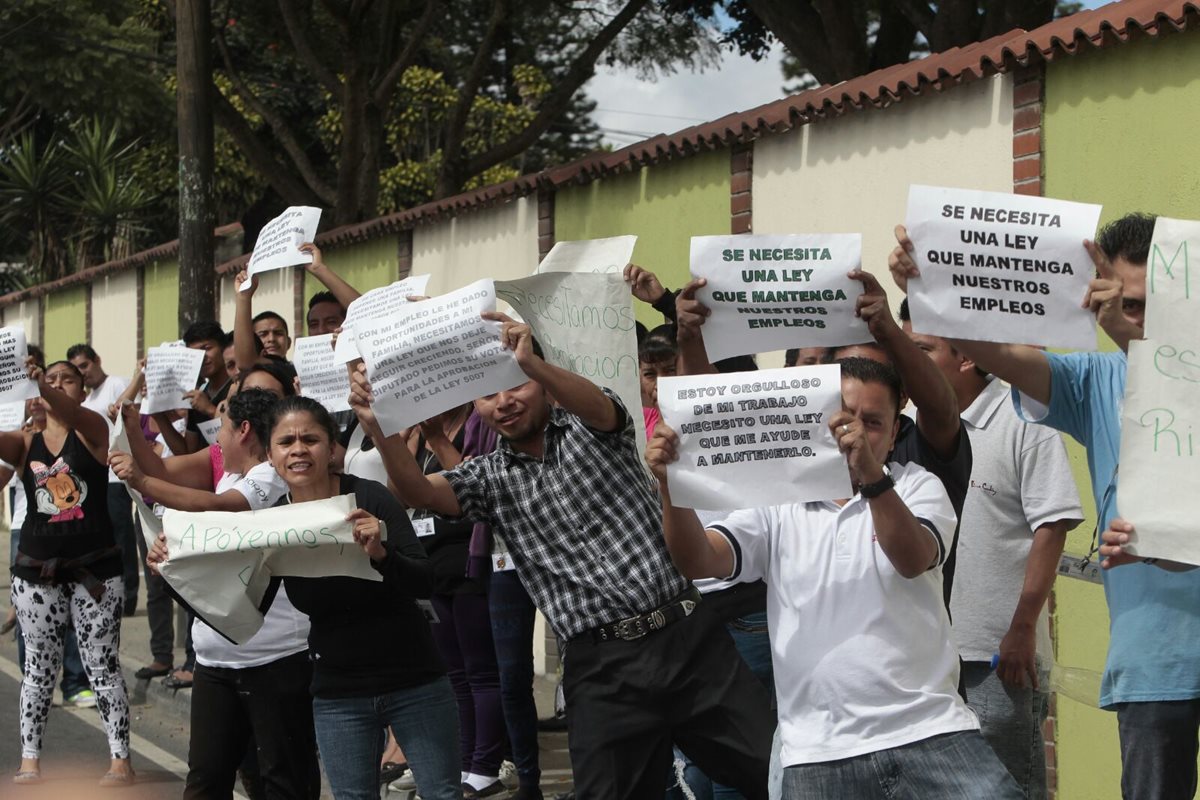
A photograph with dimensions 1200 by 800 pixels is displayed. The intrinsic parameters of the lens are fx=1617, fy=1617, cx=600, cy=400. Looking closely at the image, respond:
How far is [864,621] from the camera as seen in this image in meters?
3.53

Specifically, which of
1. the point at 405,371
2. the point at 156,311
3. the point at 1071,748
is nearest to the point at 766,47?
the point at 156,311

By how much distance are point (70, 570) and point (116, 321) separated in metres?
13.2

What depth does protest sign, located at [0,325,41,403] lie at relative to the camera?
25.0 ft

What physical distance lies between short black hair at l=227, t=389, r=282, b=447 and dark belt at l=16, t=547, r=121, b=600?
7.97ft

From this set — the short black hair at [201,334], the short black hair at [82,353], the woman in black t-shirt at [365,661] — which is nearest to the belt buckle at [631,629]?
the woman in black t-shirt at [365,661]

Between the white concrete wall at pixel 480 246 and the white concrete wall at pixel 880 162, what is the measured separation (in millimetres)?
2776

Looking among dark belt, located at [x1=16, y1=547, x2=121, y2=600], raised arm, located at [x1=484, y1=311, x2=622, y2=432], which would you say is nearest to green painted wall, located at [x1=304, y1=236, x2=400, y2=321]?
dark belt, located at [x1=16, y1=547, x2=121, y2=600]

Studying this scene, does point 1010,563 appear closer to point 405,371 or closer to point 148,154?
point 405,371

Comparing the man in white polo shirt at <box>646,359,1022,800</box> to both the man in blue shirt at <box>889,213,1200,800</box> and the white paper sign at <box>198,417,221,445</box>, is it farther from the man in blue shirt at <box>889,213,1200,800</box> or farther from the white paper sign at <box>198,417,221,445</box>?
the white paper sign at <box>198,417,221,445</box>

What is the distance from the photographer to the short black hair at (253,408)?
227 inches

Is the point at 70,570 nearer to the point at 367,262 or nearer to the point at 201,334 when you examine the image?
the point at 201,334

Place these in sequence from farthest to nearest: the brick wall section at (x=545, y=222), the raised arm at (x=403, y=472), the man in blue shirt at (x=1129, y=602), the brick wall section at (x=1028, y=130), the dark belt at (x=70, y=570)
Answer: the brick wall section at (x=545, y=222)
the dark belt at (x=70, y=570)
the brick wall section at (x=1028, y=130)
the raised arm at (x=403, y=472)
the man in blue shirt at (x=1129, y=602)

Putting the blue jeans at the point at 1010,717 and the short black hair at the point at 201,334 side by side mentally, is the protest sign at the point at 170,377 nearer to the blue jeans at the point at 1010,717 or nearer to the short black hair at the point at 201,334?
the short black hair at the point at 201,334

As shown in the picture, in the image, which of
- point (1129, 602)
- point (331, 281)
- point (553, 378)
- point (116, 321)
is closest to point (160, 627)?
point (331, 281)
